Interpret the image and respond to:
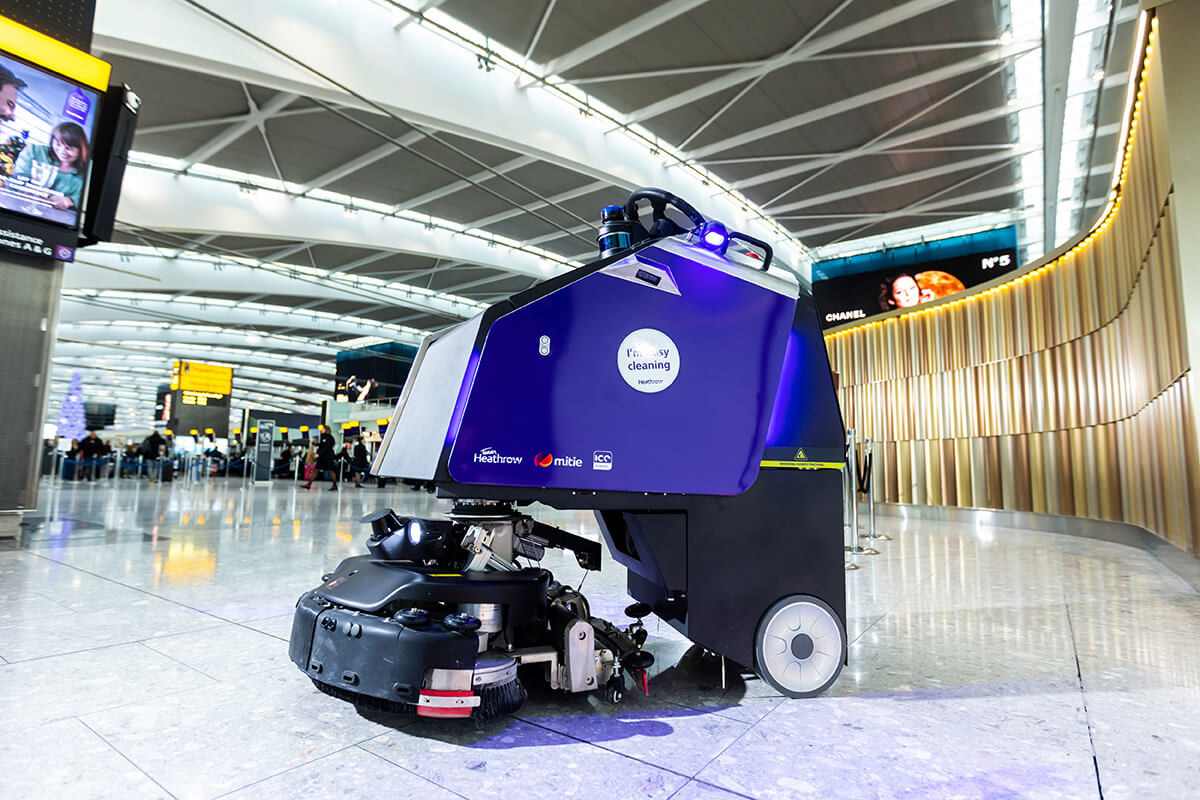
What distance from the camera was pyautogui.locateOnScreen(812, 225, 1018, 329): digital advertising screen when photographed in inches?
697

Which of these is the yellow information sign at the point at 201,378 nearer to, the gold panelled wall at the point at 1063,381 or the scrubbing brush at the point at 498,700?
the gold panelled wall at the point at 1063,381

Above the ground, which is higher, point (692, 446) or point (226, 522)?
point (692, 446)

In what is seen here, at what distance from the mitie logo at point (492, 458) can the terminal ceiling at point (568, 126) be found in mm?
8206

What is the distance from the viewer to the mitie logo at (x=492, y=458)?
6.14ft

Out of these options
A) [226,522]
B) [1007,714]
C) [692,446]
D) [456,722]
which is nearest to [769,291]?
[692,446]

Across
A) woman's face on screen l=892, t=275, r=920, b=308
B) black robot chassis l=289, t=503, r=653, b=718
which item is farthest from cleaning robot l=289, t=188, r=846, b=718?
woman's face on screen l=892, t=275, r=920, b=308

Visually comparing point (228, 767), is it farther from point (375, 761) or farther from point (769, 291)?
point (769, 291)

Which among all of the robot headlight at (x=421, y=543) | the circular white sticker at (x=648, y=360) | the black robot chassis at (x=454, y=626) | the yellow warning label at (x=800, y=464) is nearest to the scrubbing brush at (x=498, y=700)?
the black robot chassis at (x=454, y=626)

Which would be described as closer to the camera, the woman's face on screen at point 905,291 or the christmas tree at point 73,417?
the woman's face on screen at point 905,291

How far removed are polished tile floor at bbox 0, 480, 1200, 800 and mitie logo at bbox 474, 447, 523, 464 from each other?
77 centimetres

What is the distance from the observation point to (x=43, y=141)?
602 cm

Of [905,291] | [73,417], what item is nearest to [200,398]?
[73,417]

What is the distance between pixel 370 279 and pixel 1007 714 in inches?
850

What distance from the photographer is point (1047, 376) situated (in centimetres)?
983
